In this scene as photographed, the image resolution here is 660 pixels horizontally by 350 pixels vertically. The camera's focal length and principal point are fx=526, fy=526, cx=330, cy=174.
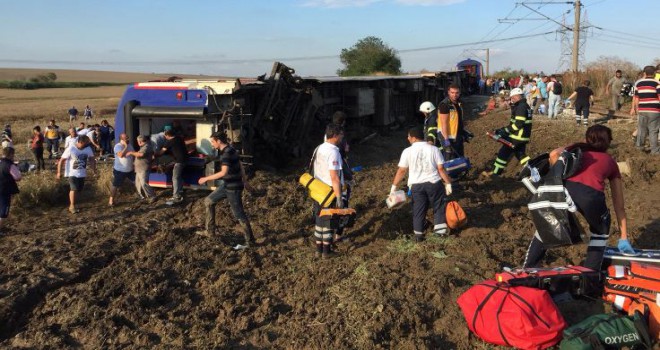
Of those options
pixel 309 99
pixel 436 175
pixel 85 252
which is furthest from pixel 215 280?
pixel 309 99

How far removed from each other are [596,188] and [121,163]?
7121 millimetres

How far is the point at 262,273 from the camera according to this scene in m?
5.75

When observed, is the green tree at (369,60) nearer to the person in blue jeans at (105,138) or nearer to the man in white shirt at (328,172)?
the person in blue jeans at (105,138)

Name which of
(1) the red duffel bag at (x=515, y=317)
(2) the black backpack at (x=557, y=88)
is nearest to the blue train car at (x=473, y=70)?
(2) the black backpack at (x=557, y=88)

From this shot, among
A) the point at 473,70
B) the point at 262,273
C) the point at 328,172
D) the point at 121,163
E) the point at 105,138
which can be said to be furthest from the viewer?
the point at 473,70

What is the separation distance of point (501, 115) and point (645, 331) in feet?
58.4

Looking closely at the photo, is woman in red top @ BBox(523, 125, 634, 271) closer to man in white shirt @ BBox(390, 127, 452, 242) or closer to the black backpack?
man in white shirt @ BBox(390, 127, 452, 242)

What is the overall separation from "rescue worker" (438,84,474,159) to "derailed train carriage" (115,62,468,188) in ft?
10.1

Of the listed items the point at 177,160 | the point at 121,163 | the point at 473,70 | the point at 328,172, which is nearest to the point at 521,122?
the point at 328,172

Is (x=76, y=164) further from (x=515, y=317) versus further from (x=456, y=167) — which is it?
(x=515, y=317)

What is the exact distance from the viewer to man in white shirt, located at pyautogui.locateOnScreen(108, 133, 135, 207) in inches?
341

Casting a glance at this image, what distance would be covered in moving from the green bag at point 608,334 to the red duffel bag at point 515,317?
0.44ft

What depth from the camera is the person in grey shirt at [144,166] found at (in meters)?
8.50

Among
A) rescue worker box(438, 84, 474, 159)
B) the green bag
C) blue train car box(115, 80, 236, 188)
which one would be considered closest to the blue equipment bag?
rescue worker box(438, 84, 474, 159)
